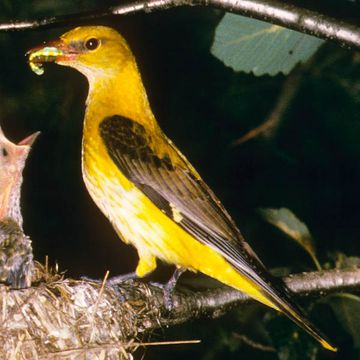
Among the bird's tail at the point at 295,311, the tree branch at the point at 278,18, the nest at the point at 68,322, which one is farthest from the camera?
the tree branch at the point at 278,18

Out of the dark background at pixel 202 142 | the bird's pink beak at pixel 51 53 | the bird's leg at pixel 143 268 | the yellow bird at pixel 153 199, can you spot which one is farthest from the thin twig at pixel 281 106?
the bird's leg at pixel 143 268

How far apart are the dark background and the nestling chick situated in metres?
2.10

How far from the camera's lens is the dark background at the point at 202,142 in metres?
6.82

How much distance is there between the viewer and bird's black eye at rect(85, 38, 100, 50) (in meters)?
4.71

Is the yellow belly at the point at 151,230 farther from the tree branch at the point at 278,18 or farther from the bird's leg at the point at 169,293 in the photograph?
the tree branch at the point at 278,18

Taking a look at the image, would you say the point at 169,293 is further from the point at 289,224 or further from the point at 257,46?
the point at 257,46

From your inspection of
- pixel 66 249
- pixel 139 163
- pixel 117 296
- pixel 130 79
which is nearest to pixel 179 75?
pixel 66 249

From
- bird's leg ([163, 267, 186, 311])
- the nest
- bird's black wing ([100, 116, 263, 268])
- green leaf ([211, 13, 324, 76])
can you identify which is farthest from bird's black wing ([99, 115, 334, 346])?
green leaf ([211, 13, 324, 76])

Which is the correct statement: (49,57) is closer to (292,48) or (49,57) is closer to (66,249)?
(292,48)

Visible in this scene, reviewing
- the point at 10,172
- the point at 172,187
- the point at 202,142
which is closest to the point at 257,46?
the point at 172,187

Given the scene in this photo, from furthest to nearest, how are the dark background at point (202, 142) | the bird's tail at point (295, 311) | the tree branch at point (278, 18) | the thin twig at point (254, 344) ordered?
the dark background at point (202, 142)
the thin twig at point (254, 344)
the tree branch at point (278, 18)
the bird's tail at point (295, 311)

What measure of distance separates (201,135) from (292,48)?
3223mm

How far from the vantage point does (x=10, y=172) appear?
4793 millimetres

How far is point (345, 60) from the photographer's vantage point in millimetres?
6613
